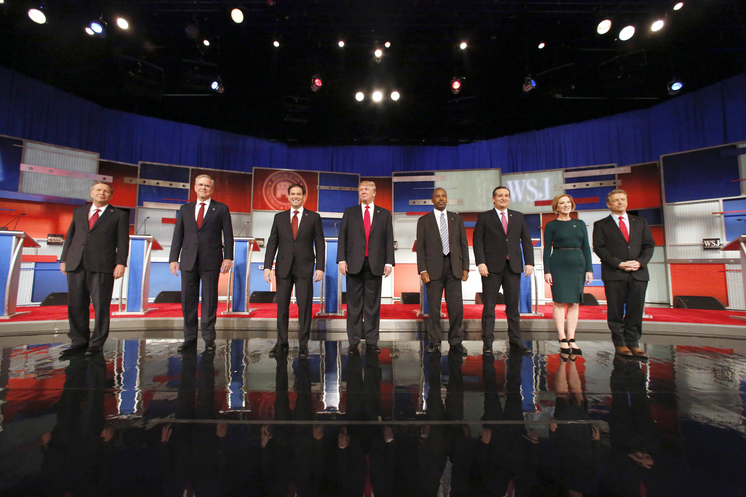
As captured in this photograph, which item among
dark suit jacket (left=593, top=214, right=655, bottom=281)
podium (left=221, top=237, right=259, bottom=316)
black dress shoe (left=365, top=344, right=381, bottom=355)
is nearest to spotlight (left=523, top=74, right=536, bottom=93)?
dark suit jacket (left=593, top=214, right=655, bottom=281)

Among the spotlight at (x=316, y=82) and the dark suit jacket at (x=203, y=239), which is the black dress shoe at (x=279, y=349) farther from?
the spotlight at (x=316, y=82)

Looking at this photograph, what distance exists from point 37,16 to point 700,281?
12608mm

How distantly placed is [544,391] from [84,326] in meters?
3.61

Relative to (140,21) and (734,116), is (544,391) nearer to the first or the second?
(140,21)

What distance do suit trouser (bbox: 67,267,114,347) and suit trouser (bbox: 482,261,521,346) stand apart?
3.35 m

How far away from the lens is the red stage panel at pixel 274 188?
25.4 feet

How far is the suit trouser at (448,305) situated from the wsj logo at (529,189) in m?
5.73

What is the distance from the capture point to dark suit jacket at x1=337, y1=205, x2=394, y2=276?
278 centimetres

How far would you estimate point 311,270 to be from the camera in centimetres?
278

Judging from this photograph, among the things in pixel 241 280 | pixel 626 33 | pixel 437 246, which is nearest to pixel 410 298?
pixel 241 280

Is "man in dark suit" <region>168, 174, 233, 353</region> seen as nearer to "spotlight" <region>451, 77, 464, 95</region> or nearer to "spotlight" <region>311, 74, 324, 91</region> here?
"spotlight" <region>311, 74, 324, 91</region>

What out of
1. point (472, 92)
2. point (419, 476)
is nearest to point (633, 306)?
point (419, 476)

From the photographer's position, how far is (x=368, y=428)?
128 cm

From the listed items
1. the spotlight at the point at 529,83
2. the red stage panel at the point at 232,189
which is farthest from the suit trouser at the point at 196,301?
the spotlight at the point at 529,83
